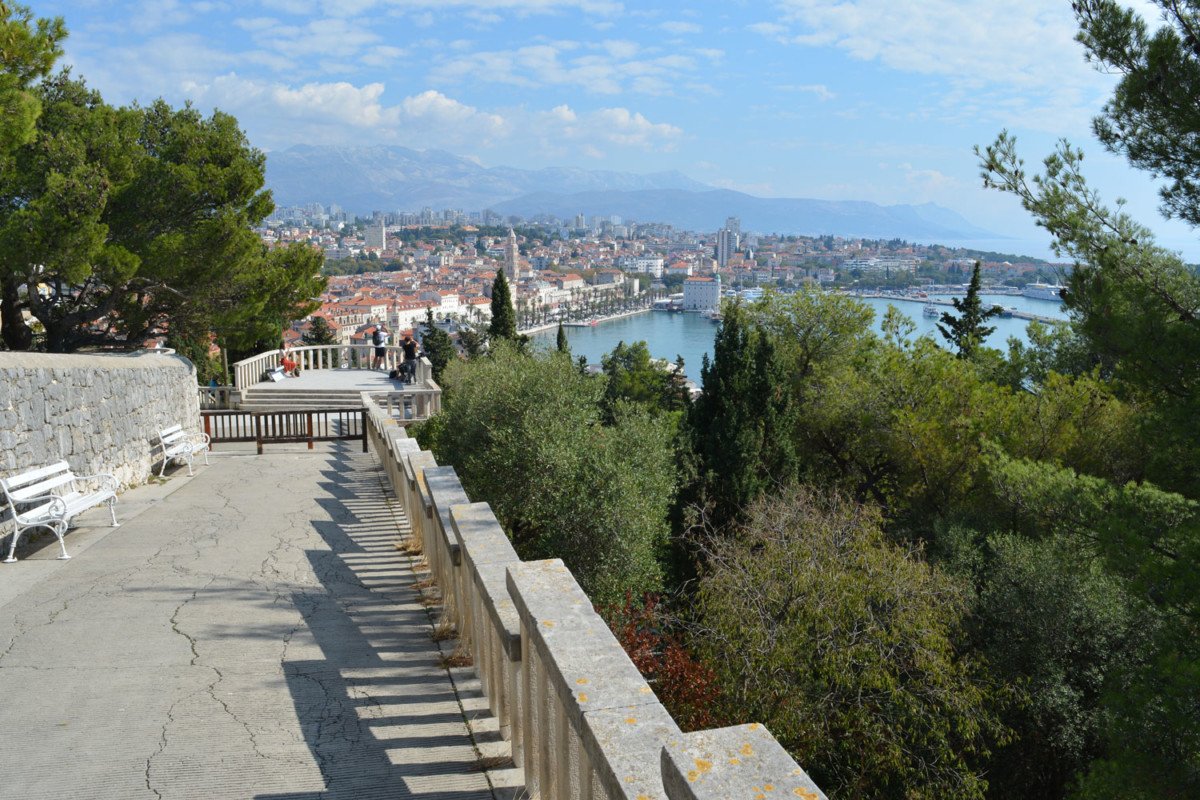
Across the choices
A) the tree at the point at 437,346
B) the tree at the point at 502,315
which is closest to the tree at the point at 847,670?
the tree at the point at 502,315

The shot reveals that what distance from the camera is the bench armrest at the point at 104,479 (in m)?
7.50

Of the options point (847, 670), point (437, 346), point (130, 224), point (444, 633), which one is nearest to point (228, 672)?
point (444, 633)

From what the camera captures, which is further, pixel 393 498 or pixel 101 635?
pixel 393 498

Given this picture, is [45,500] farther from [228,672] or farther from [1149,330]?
[1149,330]

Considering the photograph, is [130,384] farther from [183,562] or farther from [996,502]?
[996,502]

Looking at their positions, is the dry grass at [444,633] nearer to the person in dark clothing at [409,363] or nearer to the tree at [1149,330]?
the tree at [1149,330]

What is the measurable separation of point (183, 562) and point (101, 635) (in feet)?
4.99

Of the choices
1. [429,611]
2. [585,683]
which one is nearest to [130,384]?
[429,611]

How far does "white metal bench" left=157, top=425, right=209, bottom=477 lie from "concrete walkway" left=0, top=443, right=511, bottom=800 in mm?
2526

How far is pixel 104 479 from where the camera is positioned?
8.05 meters

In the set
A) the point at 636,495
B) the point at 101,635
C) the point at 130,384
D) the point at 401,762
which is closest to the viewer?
the point at 401,762

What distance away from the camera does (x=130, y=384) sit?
927 centimetres

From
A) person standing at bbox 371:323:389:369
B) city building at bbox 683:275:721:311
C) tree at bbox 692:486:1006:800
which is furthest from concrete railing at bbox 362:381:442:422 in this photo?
city building at bbox 683:275:721:311

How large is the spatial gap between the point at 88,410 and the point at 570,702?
7.48 metres
